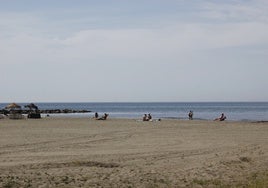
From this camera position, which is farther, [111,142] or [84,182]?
[111,142]

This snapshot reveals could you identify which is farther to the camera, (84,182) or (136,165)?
(136,165)

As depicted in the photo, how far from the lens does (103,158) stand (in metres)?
16.7

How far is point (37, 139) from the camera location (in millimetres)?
24375

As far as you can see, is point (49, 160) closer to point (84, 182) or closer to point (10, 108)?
point (84, 182)

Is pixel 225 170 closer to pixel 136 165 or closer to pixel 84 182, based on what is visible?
pixel 136 165

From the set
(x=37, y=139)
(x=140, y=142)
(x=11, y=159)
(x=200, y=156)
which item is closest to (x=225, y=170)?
(x=200, y=156)

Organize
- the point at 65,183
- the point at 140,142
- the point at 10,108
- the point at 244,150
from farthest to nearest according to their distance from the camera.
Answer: the point at 10,108, the point at 140,142, the point at 244,150, the point at 65,183

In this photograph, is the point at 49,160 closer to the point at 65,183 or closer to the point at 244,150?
the point at 65,183

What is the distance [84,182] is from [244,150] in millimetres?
9805

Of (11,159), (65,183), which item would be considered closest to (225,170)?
(65,183)

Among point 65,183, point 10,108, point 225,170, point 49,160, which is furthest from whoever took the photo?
point 10,108

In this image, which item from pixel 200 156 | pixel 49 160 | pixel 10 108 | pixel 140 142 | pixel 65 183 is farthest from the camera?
pixel 10 108

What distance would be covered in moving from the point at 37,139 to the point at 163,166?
36.3 ft

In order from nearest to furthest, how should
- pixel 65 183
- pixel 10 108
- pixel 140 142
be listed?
pixel 65 183 < pixel 140 142 < pixel 10 108
